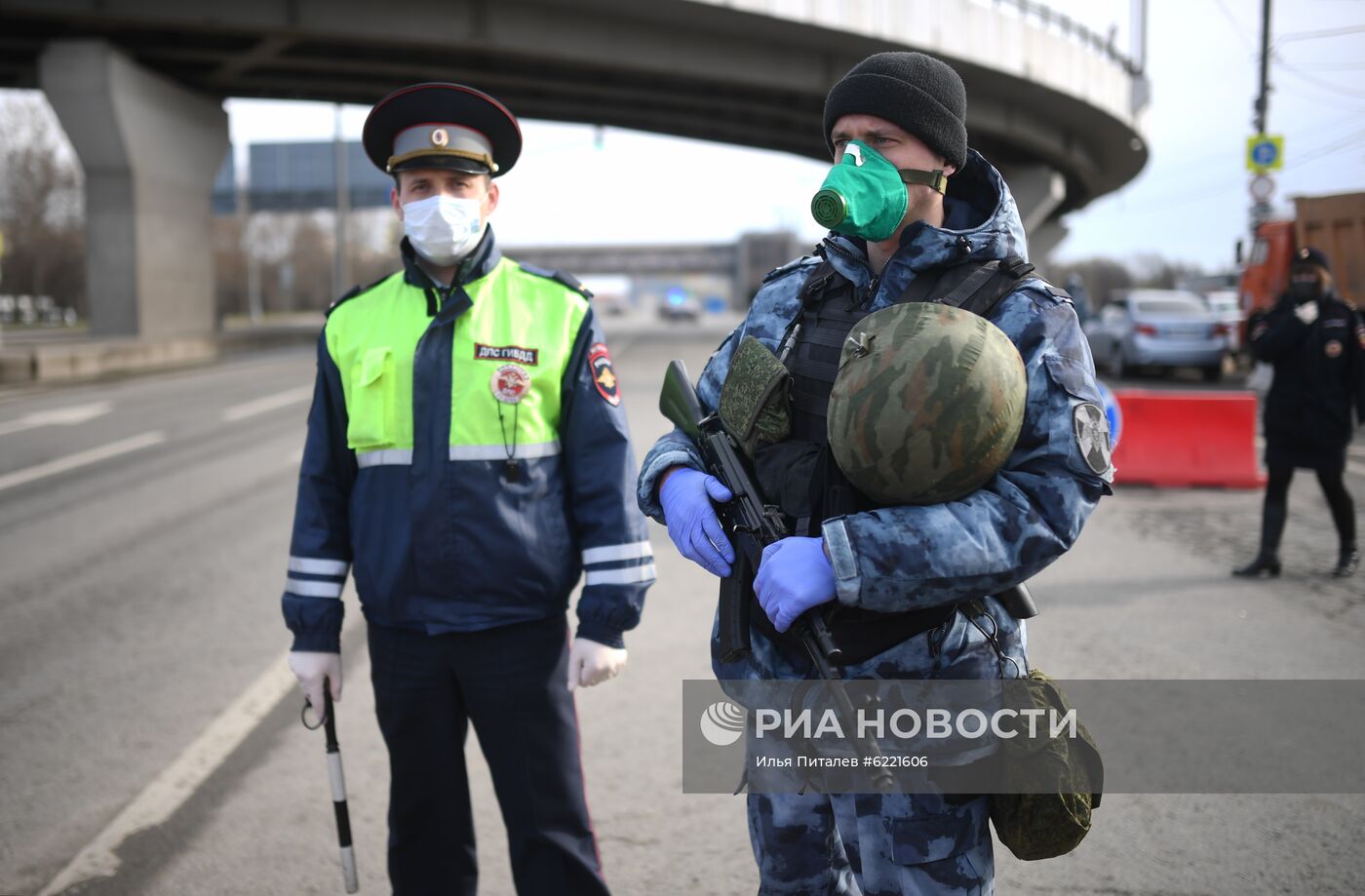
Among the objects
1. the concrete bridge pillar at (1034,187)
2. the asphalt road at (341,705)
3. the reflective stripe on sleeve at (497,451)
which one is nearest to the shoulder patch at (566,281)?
the reflective stripe on sleeve at (497,451)

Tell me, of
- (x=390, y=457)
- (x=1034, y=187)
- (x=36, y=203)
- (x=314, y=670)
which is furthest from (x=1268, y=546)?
(x=36, y=203)

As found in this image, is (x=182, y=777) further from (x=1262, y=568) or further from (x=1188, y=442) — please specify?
(x=1188, y=442)

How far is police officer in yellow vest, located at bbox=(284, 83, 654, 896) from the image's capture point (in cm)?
255

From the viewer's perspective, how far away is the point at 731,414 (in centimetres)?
201

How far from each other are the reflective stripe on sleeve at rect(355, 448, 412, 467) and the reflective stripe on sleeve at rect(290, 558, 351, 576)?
270 mm

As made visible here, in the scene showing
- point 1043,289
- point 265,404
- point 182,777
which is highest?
point 1043,289

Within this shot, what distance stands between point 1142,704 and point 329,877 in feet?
10.6

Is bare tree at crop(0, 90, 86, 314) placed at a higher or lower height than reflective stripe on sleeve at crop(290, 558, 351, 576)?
higher

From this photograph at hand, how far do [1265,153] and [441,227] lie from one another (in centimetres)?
2220

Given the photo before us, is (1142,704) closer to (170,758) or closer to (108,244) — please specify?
(170,758)

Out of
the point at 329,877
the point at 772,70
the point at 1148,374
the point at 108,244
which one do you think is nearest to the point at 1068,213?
the point at 772,70

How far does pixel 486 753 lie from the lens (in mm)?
2639

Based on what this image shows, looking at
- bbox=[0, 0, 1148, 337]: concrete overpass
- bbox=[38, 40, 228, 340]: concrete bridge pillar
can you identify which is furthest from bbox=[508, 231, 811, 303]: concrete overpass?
bbox=[38, 40, 228, 340]: concrete bridge pillar

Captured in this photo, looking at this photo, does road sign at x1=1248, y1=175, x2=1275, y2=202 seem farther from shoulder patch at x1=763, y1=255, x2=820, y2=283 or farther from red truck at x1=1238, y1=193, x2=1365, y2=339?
shoulder patch at x1=763, y1=255, x2=820, y2=283
